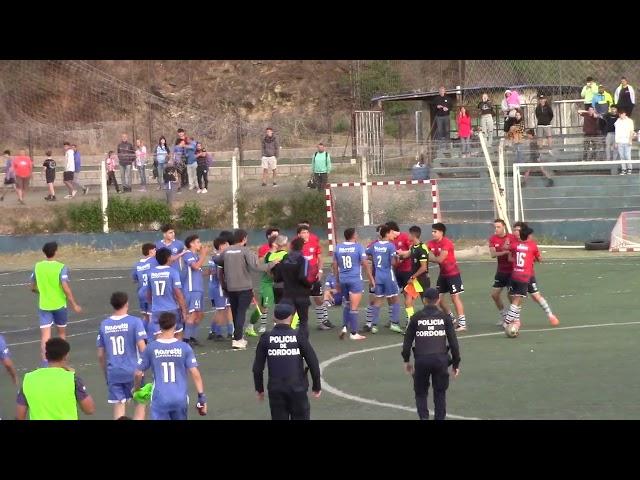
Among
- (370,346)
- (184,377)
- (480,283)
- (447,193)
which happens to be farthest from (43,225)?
(184,377)

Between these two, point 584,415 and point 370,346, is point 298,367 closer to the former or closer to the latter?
point 584,415

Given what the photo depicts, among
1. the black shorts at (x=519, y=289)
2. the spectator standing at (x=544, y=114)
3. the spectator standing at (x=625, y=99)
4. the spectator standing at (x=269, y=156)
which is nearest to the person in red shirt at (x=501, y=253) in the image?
the black shorts at (x=519, y=289)

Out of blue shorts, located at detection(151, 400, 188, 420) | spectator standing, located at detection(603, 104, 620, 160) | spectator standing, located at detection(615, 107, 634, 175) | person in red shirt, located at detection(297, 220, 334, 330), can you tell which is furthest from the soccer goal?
blue shorts, located at detection(151, 400, 188, 420)

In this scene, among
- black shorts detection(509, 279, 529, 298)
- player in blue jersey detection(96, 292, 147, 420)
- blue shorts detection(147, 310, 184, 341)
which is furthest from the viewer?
black shorts detection(509, 279, 529, 298)

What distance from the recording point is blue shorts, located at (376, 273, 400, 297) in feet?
64.3

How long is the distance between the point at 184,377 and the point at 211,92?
149 ft

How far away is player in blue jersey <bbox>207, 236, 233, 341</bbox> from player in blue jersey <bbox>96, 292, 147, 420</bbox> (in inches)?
234

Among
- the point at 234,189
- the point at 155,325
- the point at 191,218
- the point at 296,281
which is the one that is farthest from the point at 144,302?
the point at 191,218

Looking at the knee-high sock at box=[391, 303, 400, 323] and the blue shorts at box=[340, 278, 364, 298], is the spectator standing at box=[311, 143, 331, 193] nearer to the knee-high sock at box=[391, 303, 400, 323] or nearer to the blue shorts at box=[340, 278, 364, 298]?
the knee-high sock at box=[391, 303, 400, 323]

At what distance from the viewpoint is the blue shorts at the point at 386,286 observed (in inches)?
772

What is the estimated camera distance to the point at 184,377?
11.5 m

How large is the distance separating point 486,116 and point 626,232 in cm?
842

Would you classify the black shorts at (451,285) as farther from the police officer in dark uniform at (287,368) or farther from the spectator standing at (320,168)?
the spectator standing at (320,168)

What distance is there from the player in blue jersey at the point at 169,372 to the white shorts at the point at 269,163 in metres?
25.2
